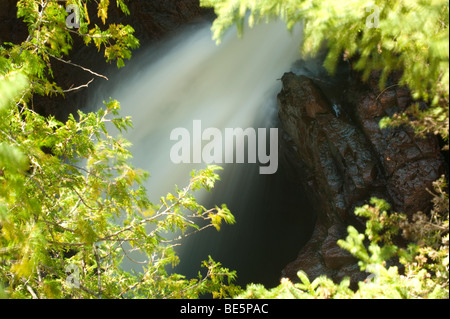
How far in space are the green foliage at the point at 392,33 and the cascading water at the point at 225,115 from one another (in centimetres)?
760

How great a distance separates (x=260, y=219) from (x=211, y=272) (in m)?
6.83

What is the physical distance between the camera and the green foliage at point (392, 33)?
6.96 feet

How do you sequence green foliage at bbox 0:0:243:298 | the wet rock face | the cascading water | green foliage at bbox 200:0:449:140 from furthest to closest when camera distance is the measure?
1. the cascading water
2. the wet rock face
3. green foliage at bbox 0:0:243:298
4. green foliage at bbox 200:0:449:140

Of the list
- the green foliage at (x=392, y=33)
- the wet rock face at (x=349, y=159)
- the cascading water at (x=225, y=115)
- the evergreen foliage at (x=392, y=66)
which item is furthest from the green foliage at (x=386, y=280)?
the cascading water at (x=225, y=115)

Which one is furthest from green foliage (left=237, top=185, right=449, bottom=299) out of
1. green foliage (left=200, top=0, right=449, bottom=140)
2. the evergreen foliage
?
green foliage (left=200, top=0, right=449, bottom=140)

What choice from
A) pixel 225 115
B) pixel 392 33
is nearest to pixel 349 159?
pixel 392 33

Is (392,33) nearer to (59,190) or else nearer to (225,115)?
(59,190)

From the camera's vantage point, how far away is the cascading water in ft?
34.1

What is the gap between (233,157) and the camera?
460 inches

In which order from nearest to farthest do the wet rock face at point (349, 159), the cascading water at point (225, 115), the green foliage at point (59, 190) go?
1. the green foliage at point (59, 190)
2. the wet rock face at point (349, 159)
3. the cascading water at point (225, 115)

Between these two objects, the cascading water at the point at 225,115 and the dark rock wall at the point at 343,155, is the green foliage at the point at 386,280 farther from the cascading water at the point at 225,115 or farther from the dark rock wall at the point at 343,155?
the cascading water at the point at 225,115

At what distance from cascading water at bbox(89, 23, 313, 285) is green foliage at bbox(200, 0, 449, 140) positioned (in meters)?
7.60

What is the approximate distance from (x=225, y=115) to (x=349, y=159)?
5.71m

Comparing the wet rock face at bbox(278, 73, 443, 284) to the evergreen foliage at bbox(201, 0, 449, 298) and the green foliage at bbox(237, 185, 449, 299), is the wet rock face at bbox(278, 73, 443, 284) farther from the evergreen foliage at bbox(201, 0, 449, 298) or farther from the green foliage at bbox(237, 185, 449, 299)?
the green foliage at bbox(237, 185, 449, 299)
